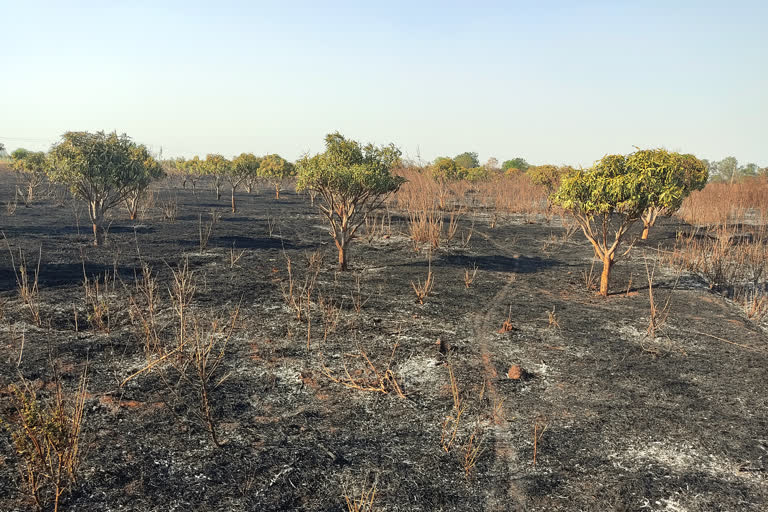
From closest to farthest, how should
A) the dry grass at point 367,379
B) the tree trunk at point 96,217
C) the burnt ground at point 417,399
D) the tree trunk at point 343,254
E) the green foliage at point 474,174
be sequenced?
the burnt ground at point 417,399
the dry grass at point 367,379
the tree trunk at point 343,254
the tree trunk at point 96,217
the green foliage at point 474,174

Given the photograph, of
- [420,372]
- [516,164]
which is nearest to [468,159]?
[516,164]

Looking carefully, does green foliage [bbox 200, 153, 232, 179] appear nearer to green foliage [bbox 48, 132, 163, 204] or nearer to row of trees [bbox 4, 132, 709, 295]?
row of trees [bbox 4, 132, 709, 295]

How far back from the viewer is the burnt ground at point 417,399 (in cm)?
493

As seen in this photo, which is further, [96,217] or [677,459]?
[96,217]

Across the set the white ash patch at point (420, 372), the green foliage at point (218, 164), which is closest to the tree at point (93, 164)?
the white ash patch at point (420, 372)

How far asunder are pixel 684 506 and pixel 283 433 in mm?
4428

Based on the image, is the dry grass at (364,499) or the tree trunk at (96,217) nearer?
the dry grass at (364,499)

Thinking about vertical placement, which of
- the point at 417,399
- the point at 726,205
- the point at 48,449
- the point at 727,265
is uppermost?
the point at 726,205

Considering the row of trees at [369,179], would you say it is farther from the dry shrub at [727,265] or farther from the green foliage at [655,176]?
the dry shrub at [727,265]

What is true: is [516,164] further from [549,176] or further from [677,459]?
[677,459]

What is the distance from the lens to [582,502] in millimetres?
4793

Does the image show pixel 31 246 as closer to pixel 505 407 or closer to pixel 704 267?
pixel 505 407

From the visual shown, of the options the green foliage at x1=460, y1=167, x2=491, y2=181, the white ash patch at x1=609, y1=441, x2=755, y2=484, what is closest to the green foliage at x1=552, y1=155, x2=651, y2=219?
the white ash patch at x1=609, y1=441, x2=755, y2=484

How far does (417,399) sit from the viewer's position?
688 centimetres
